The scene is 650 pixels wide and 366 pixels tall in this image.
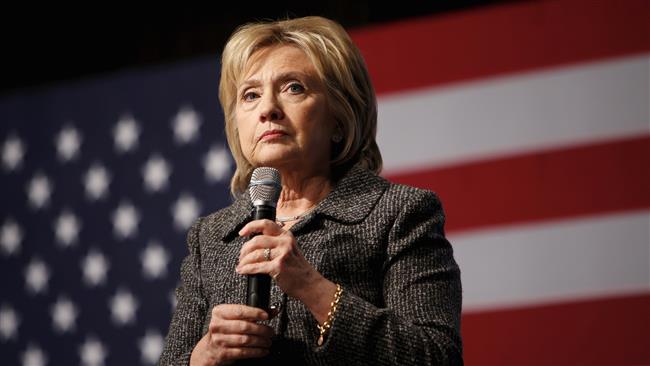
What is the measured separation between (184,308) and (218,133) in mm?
1608

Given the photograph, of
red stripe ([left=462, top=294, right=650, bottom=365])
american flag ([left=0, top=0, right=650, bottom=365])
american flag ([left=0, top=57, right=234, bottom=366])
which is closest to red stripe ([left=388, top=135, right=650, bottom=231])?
american flag ([left=0, top=0, right=650, bottom=365])

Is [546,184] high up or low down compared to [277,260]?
up

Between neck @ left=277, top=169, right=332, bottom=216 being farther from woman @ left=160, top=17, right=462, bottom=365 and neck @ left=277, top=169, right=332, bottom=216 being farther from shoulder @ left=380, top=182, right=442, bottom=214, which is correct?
shoulder @ left=380, top=182, right=442, bottom=214


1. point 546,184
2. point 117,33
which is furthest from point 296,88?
point 117,33

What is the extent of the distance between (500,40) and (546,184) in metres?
0.45

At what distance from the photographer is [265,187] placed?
50.1 inches

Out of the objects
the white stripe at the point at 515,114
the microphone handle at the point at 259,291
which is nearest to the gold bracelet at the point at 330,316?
the microphone handle at the point at 259,291

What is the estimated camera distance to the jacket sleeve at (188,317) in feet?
4.76

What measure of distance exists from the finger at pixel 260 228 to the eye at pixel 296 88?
348mm

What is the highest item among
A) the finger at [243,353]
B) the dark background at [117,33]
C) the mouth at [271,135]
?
the dark background at [117,33]

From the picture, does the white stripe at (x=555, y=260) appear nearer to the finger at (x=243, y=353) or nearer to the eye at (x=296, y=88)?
the eye at (x=296, y=88)

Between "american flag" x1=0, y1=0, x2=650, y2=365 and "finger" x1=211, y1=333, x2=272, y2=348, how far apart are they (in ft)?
4.51

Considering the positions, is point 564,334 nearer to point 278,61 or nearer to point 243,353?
point 278,61

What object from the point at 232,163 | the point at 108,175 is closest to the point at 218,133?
the point at 232,163
